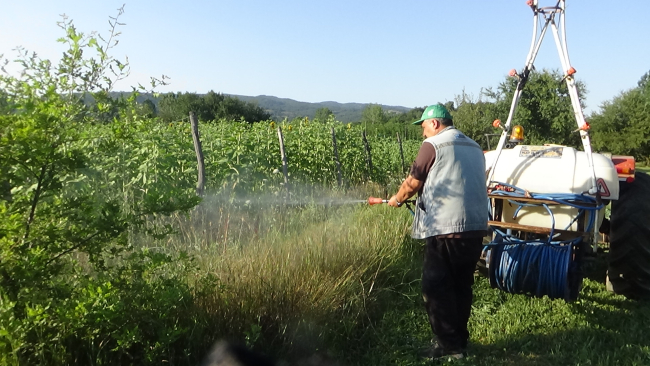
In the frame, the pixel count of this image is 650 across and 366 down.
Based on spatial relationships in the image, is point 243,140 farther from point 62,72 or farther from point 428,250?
point 62,72

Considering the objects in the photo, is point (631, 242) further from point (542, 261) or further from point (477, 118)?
point (477, 118)

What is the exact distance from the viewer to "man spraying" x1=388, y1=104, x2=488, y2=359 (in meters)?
3.73

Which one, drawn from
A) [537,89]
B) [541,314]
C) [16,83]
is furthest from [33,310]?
[537,89]

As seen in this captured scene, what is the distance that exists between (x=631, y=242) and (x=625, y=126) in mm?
31873

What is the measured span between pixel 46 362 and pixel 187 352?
0.81 metres

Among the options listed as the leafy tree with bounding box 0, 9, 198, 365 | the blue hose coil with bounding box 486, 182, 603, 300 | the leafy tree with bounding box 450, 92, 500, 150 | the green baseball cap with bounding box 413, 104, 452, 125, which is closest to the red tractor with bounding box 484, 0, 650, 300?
the blue hose coil with bounding box 486, 182, 603, 300

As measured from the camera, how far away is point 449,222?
3.73 m

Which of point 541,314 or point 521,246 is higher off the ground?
point 521,246

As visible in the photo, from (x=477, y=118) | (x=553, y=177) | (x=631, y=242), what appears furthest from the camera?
(x=477, y=118)

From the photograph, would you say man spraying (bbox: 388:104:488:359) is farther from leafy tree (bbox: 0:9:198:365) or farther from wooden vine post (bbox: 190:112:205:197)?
wooden vine post (bbox: 190:112:205:197)

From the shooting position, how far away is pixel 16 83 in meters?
2.46

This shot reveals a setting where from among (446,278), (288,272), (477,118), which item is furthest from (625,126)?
(288,272)

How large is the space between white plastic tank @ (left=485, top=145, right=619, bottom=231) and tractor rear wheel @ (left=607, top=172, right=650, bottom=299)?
9.0 inches

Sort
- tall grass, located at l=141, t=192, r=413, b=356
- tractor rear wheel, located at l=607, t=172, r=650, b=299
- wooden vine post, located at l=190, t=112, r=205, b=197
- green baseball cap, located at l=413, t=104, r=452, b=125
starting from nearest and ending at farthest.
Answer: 1. tall grass, located at l=141, t=192, r=413, b=356
2. green baseball cap, located at l=413, t=104, r=452, b=125
3. tractor rear wheel, located at l=607, t=172, r=650, b=299
4. wooden vine post, located at l=190, t=112, r=205, b=197
